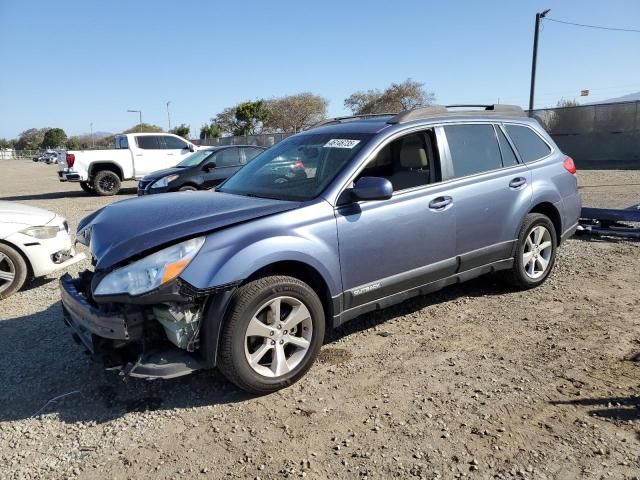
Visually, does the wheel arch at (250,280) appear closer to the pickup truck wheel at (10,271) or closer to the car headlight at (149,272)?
the car headlight at (149,272)

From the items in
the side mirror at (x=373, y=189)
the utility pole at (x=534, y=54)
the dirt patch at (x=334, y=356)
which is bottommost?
the dirt patch at (x=334, y=356)

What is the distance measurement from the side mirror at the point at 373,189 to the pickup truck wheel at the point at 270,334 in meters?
0.75

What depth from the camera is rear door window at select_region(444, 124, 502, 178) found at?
435 centimetres

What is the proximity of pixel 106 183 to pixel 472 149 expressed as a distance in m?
14.1

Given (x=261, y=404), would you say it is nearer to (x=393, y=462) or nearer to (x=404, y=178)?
(x=393, y=462)

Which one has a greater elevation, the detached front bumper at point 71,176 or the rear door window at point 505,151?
the rear door window at point 505,151

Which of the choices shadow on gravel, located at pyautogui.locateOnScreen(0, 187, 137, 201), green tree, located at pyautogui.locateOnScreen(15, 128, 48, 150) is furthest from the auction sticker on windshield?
green tree, located at pyautogui.locateOnScreen(15, 128, 48, 150)

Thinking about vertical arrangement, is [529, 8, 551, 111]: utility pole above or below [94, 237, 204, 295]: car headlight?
above

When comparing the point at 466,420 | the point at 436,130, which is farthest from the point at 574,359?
the point at 436,130

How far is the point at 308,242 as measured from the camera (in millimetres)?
3316

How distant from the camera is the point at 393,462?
2.57 meters

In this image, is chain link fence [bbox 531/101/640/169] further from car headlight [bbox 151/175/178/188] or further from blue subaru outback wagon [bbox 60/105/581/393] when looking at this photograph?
blue subaru outback wagon [bbox 60/105/581/393]

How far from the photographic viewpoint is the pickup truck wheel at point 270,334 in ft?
9.93

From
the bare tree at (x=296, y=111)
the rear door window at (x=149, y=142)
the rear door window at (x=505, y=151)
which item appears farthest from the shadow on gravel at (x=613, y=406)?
the bare tree at (x=296, y=111)
